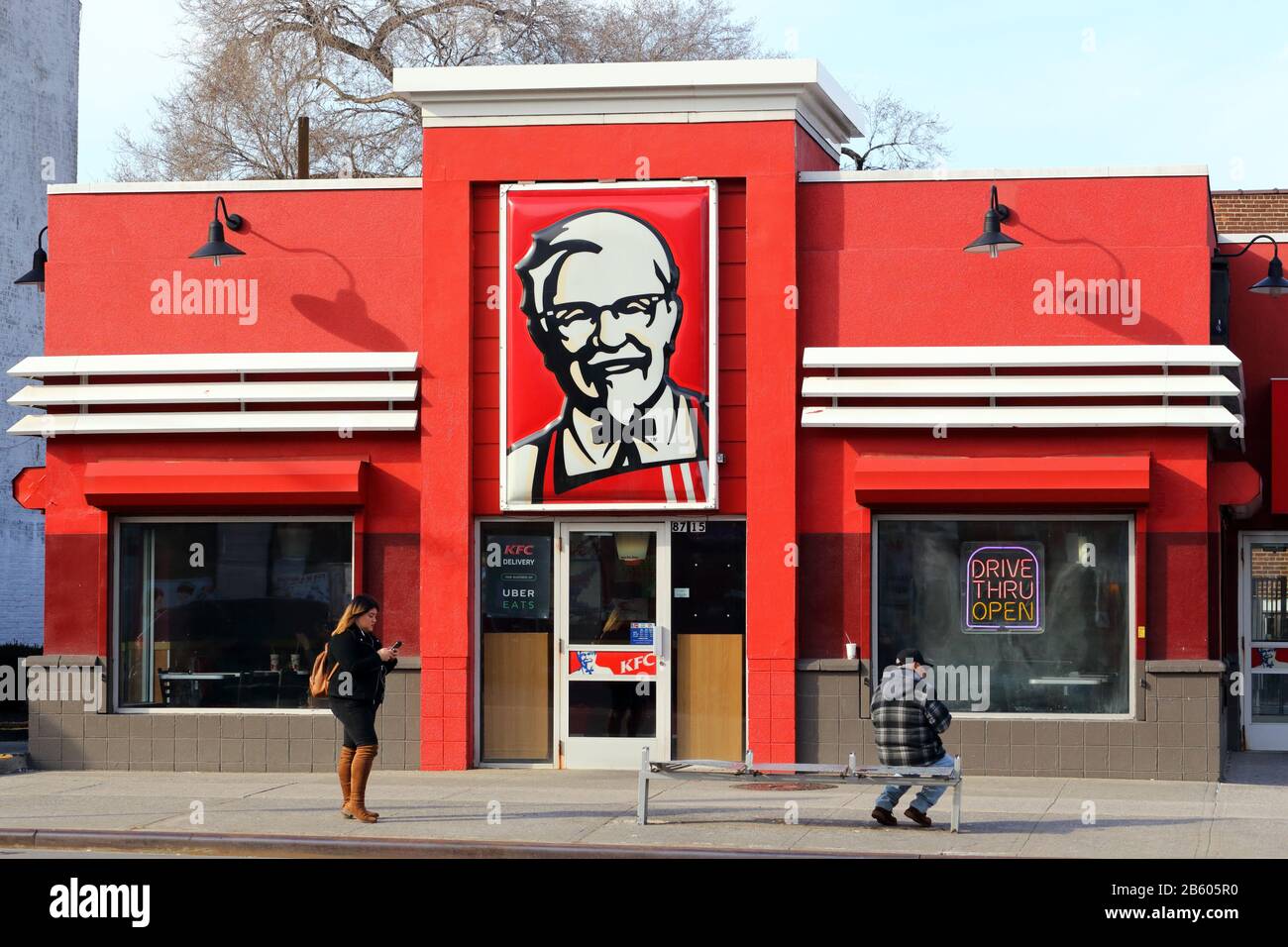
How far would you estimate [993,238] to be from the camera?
594 inches

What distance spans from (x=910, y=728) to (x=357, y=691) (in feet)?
13.9

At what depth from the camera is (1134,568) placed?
51.2 feet

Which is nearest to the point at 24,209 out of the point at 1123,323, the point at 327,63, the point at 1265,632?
the point at 327,63

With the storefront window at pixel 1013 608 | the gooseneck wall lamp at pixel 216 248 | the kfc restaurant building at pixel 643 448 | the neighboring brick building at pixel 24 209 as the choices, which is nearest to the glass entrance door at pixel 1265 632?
the kfc restaurant building at pixel 643 448

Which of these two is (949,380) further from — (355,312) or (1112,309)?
(355,312)

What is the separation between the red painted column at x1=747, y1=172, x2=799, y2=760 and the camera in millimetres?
15766

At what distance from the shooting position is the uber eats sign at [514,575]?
53.5 feet

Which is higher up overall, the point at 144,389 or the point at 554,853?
the point at 144,389

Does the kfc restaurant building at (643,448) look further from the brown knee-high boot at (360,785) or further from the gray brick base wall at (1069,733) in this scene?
the brown knee-high boot at (360,785)

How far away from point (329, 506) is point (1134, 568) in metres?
7.81

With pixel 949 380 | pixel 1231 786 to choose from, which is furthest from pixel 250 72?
pixel 1231 786

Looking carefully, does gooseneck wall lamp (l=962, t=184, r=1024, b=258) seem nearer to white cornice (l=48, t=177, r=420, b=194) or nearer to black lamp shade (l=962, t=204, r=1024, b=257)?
black lamp shade (l=962, t=204, r=1024, b=257)

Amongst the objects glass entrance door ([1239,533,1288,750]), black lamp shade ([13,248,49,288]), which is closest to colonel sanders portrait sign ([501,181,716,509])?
black lamp shade ([13,248,49,288])

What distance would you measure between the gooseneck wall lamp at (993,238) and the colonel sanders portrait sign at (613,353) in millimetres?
2529
